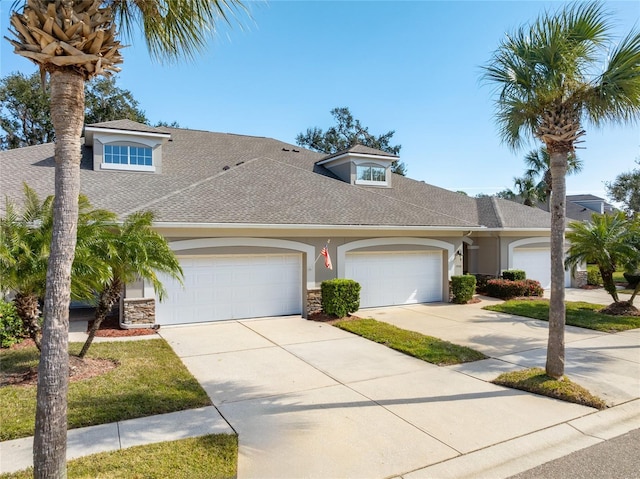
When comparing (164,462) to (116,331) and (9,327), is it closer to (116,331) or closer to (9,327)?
(9,327)

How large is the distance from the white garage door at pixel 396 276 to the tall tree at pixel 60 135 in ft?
35.5

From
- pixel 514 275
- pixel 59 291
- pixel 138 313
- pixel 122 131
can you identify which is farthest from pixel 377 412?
pixel 514 275

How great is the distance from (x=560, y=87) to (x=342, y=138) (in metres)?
33.2

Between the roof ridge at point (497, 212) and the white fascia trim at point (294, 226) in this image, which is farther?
the roof ridge at point (497, 212)

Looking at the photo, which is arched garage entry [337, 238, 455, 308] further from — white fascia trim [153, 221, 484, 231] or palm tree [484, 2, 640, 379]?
palm tree [484, 2, 640, 379]

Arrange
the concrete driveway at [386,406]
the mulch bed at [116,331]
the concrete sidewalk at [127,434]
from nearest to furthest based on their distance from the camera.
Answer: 1. the concrete sidewalk at [127,434]
2. the concrete driveway at [386,406]
3. the mulch bed at [116,331]

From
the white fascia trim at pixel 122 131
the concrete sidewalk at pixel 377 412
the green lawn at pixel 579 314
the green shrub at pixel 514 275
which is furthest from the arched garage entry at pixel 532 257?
the white fascia trim at pixel 122 131

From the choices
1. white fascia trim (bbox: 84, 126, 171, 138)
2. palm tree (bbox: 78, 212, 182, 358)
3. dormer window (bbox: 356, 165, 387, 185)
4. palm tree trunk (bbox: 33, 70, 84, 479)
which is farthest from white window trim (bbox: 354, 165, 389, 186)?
palm tree trunk (bbox: 33, 70, 84, 479)

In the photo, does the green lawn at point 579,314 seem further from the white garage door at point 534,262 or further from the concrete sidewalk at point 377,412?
the white garage door at point 534,262

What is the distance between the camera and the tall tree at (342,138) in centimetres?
3872

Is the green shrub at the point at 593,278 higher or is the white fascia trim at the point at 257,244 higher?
the white fascia trim at the point at 257,244

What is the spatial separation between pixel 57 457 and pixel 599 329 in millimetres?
12749

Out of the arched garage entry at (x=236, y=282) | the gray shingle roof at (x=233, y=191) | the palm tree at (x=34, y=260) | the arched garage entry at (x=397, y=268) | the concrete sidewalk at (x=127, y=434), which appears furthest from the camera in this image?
the arched garage entry at (x=397, y=268)

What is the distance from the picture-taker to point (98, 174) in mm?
14000
